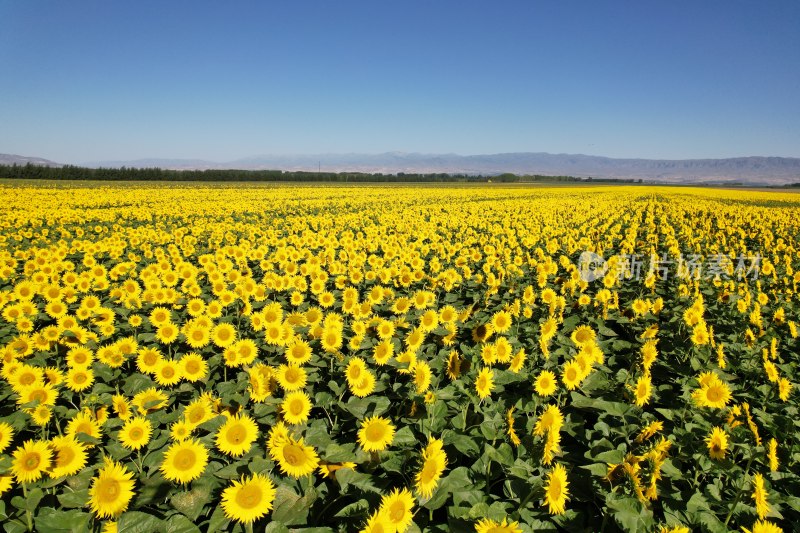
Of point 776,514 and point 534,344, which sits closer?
point 776,514

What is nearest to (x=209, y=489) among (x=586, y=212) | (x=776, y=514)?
(x=776, y=514)

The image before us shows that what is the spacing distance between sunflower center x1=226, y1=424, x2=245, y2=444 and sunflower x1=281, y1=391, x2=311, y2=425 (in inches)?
14.2

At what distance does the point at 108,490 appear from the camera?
93.6 inches

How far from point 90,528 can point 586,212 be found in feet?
87.3

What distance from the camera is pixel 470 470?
291cm

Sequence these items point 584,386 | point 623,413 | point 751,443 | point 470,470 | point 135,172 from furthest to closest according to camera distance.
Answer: point 135,172, point 584,386, point 623,413, point 751,443, point 470,470

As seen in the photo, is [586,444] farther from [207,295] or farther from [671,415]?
[207,295]

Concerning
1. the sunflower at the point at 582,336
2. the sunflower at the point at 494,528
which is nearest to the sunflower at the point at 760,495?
the sunflower at the point at 494,528

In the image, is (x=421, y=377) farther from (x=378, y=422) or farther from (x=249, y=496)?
(x=249, y=496)

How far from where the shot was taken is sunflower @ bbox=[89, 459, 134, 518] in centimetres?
236

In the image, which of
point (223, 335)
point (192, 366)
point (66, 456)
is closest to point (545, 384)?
point (192, 366)

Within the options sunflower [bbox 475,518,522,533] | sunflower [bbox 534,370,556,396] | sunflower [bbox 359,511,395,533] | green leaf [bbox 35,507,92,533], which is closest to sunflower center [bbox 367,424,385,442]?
sunflower [bbox 359,511,395,533]

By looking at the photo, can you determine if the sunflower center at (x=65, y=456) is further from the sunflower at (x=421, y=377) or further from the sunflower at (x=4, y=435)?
the sunflower at (x=421, y=377)

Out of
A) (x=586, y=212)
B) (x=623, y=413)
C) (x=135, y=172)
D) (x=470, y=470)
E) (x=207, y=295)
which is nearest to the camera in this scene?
(x=470, y=470)
